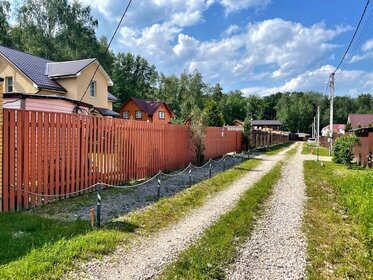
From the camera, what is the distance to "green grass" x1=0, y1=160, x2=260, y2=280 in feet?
13.5

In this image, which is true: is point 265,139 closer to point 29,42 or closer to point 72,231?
point 29,42

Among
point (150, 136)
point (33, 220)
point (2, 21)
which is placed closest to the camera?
point (33, 220)

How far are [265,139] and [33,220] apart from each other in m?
36.2

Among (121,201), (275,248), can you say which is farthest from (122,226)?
(275,248)

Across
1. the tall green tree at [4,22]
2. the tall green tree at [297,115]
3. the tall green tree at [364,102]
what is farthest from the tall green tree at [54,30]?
the tall green tree at [364,102]

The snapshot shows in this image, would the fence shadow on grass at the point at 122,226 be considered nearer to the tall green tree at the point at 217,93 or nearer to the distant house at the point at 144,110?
the distant house at the point at 144,110

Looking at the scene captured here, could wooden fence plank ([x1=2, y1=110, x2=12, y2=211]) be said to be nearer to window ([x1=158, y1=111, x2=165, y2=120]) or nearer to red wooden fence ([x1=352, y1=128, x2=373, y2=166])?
red wooden fence ([x1=352, y1=128, x2=373, y2=166])

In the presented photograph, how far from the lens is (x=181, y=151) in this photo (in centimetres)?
1547

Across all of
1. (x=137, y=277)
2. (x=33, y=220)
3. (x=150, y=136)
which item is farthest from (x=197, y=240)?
(x=150, y=136)

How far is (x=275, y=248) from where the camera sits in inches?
208

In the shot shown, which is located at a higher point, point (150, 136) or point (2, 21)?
point (2, 21)

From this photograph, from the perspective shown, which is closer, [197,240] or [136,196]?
[197,240]

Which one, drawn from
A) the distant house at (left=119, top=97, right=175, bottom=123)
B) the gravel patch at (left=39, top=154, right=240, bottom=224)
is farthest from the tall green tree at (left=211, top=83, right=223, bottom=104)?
the gravel patch at (left=39, top=154, right=240, bottom=224)

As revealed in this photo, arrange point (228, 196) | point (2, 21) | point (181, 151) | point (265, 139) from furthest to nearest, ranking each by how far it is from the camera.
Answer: point (265, 139), point (2, 21), point (181, 151), point (228, 196)
